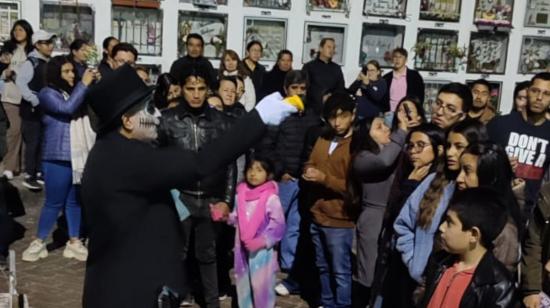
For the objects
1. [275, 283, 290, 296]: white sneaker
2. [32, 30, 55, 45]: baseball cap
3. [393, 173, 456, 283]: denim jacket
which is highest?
[32, 30, 55, 45]: baseball cap

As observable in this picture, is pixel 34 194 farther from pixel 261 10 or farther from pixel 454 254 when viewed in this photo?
pixel 454 254

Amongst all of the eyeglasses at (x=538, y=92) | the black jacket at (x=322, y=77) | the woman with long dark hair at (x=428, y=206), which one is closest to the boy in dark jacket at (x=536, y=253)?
the woman with long dark hair at (x=428, y=206)

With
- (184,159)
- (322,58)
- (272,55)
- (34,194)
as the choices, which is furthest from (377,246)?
(34,194)

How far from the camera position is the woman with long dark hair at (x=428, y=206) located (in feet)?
10.3

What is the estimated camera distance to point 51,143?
16.8ft

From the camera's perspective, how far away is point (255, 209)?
417cm

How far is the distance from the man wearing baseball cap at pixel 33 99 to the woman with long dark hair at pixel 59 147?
1508mm

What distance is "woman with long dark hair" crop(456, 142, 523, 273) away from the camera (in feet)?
9.25

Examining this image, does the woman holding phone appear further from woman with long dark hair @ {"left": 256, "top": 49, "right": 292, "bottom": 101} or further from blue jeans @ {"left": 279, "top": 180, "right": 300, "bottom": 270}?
blue jeans @ {"left": 279, "top": 180, "right": 300, "bottom": 270}

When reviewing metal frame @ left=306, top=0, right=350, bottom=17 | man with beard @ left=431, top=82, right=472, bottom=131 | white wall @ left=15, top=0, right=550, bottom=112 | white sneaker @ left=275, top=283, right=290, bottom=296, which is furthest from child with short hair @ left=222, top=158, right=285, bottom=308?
metal frame @ left=306, top=0, right=350, bottom=17

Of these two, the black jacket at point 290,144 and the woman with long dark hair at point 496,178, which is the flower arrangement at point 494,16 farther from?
the woman with long dark hair at point 496,178

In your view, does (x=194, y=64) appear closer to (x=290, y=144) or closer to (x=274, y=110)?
(x=290, y=144)

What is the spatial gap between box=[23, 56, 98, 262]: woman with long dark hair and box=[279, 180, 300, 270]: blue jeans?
1.59 meters

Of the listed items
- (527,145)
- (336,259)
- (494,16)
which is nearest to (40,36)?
(336,259)
